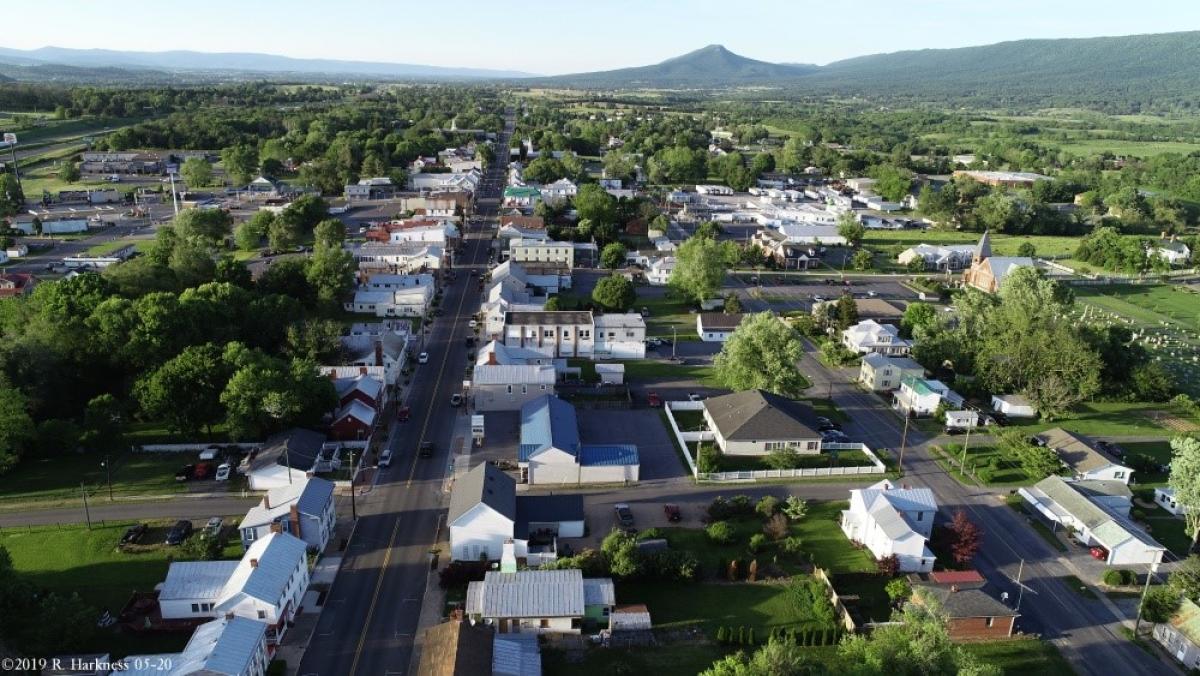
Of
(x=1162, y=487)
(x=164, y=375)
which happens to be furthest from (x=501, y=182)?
(x=1162, y=487)

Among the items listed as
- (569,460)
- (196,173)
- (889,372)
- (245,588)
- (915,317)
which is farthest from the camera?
(196,173)

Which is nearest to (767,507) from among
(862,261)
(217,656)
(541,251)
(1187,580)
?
(1187,580)

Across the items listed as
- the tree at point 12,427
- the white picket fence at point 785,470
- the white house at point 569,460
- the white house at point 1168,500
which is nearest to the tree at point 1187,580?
the white house at point 1168,500

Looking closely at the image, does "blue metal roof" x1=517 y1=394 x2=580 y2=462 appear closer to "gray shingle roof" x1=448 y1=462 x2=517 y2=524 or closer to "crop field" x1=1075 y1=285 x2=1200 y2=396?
"gray shingle roof" x1=448 y1=462 x2=517 y2=524

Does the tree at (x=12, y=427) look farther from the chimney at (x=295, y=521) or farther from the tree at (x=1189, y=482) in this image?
the tree at (x=1189, y=482)

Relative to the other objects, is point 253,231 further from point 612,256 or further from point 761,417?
point 761,417

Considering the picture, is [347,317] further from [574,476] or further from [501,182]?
[501,182]
